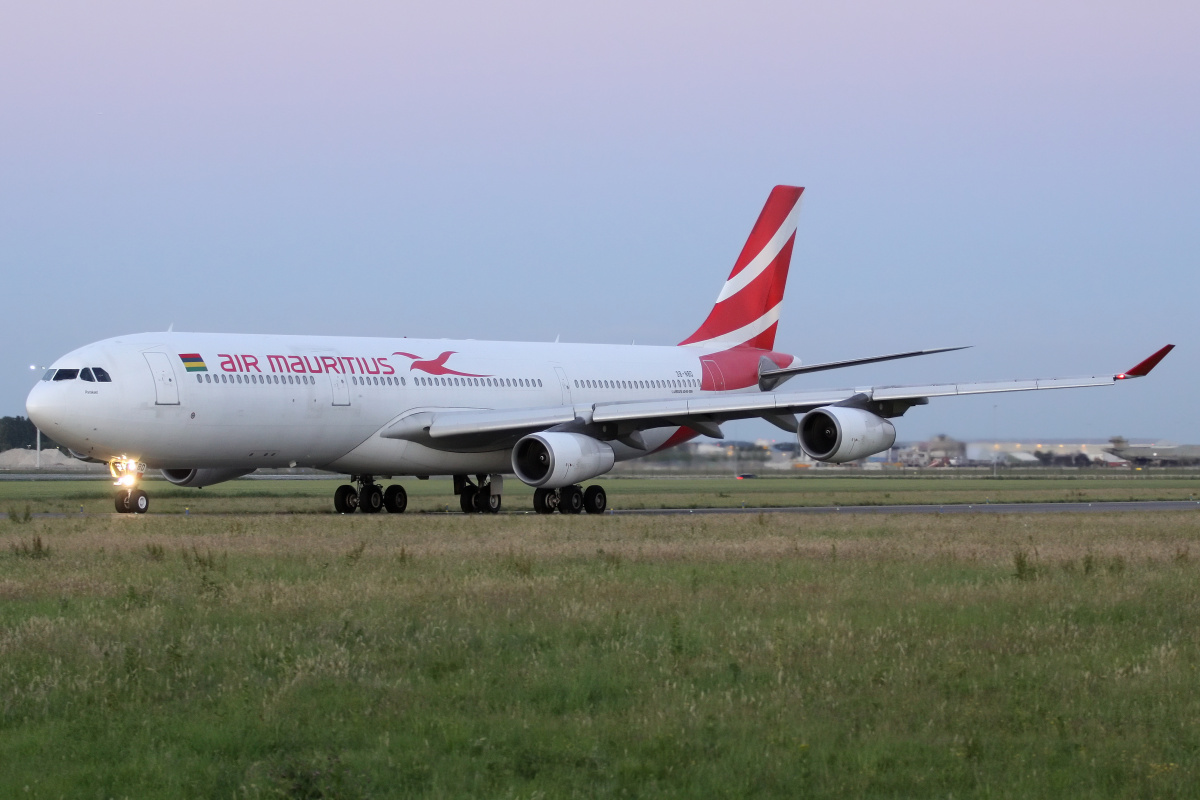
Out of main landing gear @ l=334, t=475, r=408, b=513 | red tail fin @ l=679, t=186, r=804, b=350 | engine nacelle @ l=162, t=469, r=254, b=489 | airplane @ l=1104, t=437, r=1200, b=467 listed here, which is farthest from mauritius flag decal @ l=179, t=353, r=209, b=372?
airplane @ l=1104, t=437, r=1200, b=467

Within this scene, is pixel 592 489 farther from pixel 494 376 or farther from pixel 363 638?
pixel 363 638

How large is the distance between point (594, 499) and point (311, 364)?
275 inches

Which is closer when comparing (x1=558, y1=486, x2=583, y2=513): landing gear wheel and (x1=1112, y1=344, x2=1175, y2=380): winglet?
(x1=1112, y1=344, x2=1175, y2=380): winglet

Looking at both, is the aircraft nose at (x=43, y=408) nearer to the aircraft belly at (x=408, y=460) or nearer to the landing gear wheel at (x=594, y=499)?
the aircraft belly at (x=408, y=460)

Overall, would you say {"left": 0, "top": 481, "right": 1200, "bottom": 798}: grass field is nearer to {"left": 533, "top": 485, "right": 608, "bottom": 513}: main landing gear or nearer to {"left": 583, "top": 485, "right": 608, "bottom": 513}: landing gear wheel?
{"left": 533, "top": 485, "right": 608, "bottom": 513}: main landing gear

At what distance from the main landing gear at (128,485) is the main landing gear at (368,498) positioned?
5.08 meters

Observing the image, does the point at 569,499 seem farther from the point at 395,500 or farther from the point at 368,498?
the point at 368,498

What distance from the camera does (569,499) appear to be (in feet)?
102

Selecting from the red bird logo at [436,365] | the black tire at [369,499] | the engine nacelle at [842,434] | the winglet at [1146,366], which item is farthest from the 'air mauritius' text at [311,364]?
the winglet at [1146,366]

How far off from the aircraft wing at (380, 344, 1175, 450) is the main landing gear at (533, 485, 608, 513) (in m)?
1.35

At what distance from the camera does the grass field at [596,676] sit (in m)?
7.24

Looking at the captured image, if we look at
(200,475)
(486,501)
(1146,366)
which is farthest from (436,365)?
(1146,366)

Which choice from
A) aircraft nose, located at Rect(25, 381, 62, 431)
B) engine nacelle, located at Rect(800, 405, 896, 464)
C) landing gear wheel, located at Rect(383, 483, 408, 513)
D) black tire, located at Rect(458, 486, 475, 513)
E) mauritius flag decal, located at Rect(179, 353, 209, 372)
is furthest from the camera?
black tire, located at Rect(458, 486, 475, 513)

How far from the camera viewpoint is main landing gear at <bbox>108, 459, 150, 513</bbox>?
89.8 ft
